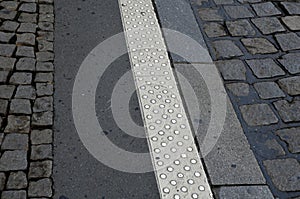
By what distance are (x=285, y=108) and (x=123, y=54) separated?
1296 millimetres

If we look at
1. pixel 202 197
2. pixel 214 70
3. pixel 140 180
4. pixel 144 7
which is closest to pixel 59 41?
pixel 144 7

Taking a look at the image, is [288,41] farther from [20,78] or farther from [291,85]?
[20,78]

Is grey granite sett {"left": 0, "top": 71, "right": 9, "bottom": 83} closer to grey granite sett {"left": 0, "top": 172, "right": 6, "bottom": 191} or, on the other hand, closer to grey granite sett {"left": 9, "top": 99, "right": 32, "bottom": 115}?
grey granite sett {"left": 9, "top": 99, "right": 32, "bottom": 115}

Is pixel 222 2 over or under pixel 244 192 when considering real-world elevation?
over

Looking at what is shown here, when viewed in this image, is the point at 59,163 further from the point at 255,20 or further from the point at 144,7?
the point at 255,20

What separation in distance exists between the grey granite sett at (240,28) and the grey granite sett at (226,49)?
0.50 feet

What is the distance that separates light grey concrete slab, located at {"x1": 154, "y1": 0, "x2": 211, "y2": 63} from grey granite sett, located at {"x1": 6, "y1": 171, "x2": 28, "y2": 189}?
1.49 meters

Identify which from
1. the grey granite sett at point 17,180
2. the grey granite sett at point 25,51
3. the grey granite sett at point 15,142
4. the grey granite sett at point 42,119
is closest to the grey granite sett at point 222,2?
the grey granite sett at point 25,51

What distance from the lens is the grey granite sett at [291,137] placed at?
3.02 metres

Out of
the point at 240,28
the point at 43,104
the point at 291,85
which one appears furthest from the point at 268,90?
the point at 43,104

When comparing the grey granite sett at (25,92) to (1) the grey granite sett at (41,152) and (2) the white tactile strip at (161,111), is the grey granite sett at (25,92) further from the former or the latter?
(2) the white tactile strip at (161,111)

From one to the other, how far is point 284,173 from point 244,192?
308 mm

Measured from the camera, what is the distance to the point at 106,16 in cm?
409

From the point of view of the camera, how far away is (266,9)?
13.9ft
